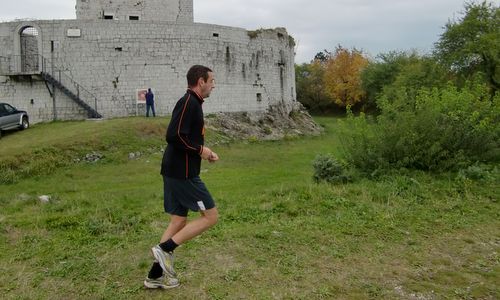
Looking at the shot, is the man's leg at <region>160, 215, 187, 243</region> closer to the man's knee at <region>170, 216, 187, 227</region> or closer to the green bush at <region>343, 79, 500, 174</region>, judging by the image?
the man's knee at <region>170, 216, 187, 227</region>

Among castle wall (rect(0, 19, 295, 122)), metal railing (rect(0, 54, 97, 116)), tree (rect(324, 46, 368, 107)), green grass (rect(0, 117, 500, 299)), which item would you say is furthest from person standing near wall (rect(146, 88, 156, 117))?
tree (rect(324, 46, 368, 107))

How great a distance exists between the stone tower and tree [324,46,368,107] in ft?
87.1

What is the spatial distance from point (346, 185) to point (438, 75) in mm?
22511

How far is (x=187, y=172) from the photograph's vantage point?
4004 mm

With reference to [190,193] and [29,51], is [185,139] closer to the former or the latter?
[190,193]

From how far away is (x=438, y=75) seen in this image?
2773 cm

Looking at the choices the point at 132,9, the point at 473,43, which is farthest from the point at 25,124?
the point at 473,43

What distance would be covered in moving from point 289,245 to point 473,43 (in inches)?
1003

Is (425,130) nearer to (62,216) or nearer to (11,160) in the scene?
(62,216)

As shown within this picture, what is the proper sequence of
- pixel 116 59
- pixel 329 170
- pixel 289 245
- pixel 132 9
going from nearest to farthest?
pixel 289 245 < pixel 329 170 < pixel 116 59 < pixel 132 9

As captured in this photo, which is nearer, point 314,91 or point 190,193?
point 190,193

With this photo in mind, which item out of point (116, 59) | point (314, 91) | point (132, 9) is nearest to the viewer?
point (116, 59)

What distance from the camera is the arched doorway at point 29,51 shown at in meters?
22.3

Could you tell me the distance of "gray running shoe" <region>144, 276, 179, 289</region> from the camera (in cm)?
404
